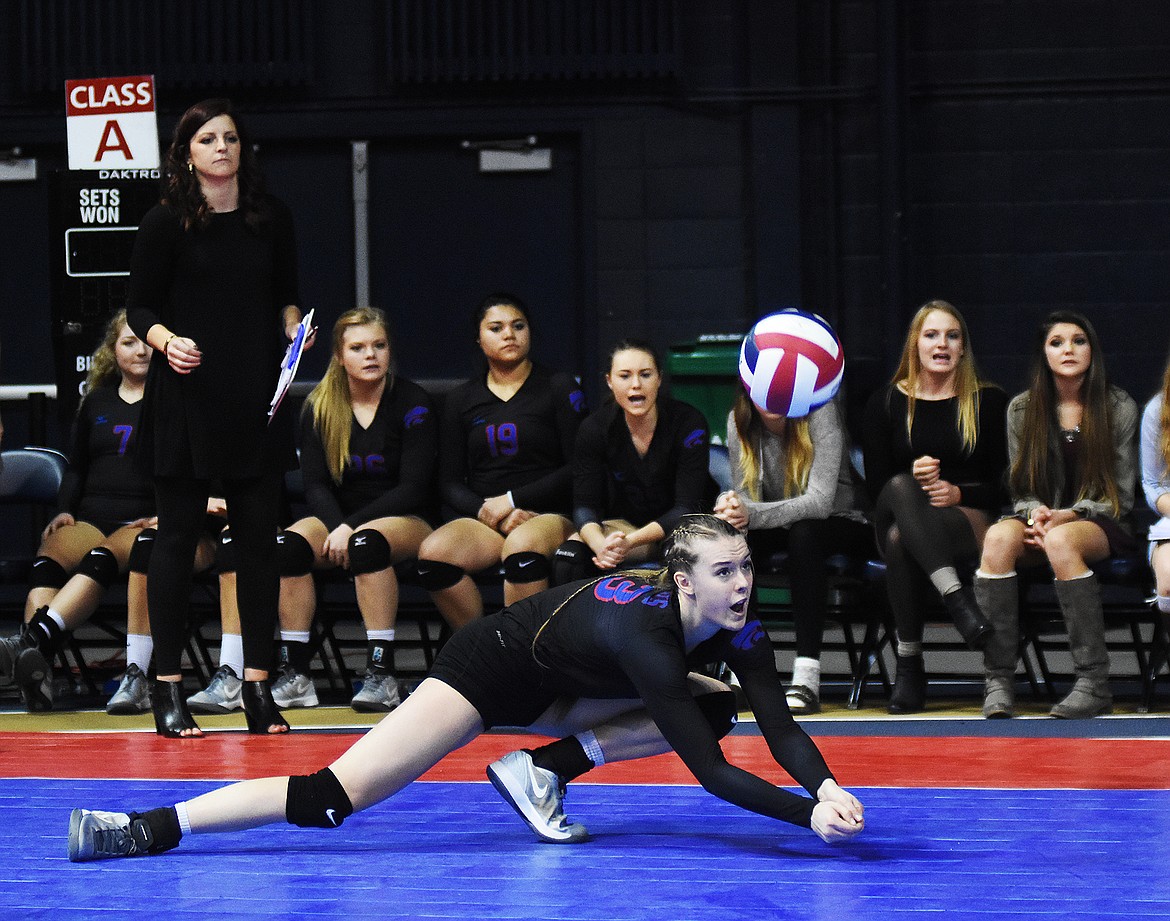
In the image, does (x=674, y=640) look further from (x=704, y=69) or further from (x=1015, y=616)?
(x=704, y=69)

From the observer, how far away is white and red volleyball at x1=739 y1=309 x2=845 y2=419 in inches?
188

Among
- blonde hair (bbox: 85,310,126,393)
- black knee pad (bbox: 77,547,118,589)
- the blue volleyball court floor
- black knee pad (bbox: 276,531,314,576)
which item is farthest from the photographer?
blonde hair (bbox: 85,310,126,393)

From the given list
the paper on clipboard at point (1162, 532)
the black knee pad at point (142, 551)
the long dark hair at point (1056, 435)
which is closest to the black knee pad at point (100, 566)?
the black knee pad at point (142, 551)

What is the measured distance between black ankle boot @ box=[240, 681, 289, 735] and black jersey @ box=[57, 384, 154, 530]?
1312mm

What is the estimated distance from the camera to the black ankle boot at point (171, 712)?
454 cm

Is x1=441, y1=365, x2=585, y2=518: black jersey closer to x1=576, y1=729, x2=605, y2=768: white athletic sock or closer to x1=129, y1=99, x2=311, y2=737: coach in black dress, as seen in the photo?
x1=129, y1=99, x2=311, y2=737: coach in black dress

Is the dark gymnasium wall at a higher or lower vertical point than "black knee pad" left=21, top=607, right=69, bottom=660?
higher

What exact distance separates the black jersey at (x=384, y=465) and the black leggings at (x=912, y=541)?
4.96 ft

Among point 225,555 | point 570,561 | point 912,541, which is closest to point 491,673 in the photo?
point 570,561

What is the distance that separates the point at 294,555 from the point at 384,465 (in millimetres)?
440

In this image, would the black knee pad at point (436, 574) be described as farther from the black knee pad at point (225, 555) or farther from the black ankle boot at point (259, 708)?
the black ankle boot at point (259, 708)

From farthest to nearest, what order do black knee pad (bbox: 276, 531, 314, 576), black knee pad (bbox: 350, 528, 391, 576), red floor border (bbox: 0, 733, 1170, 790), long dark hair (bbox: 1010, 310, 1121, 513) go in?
black knee pad (bbox: 276, 531, 314, 576), black knee pad (bbox: 350, 528, 391, 576), long dark hair (bbox: 1010, 310, 1121, 513), red floor border (bbox: 0, 733, 1170, 790)

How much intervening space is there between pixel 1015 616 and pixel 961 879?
1922 millimetres

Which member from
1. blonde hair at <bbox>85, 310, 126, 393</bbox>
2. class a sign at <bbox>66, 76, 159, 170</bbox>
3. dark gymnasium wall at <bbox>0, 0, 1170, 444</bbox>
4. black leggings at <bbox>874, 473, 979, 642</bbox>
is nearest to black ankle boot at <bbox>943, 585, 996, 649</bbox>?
black leggings at <bbox>874, 473, 979, 642</bbox>
